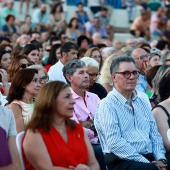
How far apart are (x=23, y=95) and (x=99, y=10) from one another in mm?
16792

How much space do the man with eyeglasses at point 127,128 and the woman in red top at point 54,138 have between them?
31.8 inches

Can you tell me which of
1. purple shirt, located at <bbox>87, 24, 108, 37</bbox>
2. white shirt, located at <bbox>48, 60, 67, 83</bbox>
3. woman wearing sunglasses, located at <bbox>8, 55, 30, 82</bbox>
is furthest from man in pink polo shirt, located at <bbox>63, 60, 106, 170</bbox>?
purple shirt, located at <bbox>87, 24, 108, 37</bbox>

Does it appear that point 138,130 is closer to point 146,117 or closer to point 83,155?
point 146,117

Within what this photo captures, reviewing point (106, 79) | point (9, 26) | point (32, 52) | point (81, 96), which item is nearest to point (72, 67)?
point (81, 96)

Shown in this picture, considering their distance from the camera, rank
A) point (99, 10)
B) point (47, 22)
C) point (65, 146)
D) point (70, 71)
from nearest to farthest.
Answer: point (65, 146), point (70, 71), point (47, 22), point (99, 10)

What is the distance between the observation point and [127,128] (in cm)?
784

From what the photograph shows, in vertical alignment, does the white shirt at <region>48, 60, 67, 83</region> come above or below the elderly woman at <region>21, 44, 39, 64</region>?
below

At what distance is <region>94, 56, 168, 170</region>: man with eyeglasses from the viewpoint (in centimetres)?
768

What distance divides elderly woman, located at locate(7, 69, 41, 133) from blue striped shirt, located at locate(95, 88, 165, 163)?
3.21ft

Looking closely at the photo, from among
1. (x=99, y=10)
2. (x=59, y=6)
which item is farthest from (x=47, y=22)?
(x=99, y=10)

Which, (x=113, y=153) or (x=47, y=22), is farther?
(x=47, y=22)

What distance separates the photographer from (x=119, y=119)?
7836 millimetres

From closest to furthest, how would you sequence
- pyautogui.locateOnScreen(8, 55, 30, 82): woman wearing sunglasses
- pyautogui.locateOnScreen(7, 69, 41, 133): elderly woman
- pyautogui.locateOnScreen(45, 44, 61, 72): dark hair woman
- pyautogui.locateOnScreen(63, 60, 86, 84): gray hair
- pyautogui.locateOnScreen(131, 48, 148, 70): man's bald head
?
pyautogui.locateOnScreen(7, 69, 41, 133): elderly woman, pyautogui.locateOnScreen(63, 60, 86, 84): gray hair, pyautogui.locateOnScreen(8, 55, 30, 82): woman wearing sunglasses, pyautogui.locateOnScreen(131, 48, 148, 70): man's bald head, pyautogui.locateOnScreen(45, 44, 61, 72): dark hair woman

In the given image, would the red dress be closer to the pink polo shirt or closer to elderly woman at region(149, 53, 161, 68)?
Result: the pink polo shirt
